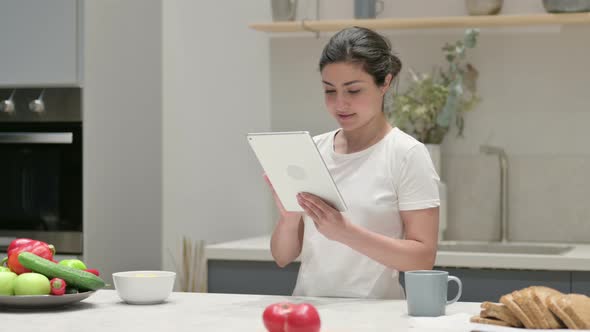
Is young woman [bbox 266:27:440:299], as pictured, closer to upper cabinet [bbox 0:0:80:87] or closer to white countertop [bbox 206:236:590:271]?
white countertop [bbox 206:236:590:271]

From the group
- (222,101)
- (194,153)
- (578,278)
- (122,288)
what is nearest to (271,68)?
(222,101)

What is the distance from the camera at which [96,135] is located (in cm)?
372

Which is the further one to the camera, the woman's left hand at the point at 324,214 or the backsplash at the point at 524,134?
the backsplash at the point at 524,134

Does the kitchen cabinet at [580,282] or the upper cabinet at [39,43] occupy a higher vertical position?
the upper cabinet at [39,43]

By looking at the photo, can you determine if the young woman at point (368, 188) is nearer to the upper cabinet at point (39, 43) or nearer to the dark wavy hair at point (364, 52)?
the dark wavy hair at point (364, 52)

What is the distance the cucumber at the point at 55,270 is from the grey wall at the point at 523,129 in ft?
7.34

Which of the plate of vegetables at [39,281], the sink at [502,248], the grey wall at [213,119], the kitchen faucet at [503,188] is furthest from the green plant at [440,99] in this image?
the plate of vegetables at [39,281]

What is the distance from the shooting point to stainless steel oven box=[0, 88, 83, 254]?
3652 millimetres

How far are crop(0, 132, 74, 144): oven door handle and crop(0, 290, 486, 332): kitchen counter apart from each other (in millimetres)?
1430

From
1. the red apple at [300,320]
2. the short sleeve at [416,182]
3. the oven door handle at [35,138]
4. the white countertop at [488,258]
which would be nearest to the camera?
the red apple at [300,320]

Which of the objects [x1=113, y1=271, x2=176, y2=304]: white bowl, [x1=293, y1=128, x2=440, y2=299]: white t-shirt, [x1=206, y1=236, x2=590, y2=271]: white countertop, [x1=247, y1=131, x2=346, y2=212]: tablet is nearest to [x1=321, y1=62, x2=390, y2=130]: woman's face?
[x1=293, y1=128, x2=440, y2=299]: white t-shirt

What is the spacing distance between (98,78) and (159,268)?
804mm

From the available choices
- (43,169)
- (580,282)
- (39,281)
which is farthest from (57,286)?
(580,282)

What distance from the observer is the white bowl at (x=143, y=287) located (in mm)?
2191
